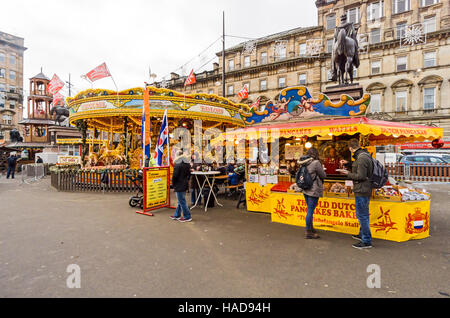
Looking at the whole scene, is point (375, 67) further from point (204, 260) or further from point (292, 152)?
point (204, 260)

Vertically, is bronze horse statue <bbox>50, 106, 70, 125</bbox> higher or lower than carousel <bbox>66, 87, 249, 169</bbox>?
higher

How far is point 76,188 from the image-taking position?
38.0ft

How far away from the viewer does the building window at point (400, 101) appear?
94.9 ft

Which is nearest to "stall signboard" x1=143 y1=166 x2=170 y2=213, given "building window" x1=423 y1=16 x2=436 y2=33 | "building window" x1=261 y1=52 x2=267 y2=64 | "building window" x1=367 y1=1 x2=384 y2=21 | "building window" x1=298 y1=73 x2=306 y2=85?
"building window" x1=298 y1=73 x2=306 y2=85

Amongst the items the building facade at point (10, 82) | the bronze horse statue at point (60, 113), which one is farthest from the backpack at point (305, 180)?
the building facade at point (10, 82)

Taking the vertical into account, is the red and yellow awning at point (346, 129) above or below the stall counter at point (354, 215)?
above

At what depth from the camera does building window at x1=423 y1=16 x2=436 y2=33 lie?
27.6m

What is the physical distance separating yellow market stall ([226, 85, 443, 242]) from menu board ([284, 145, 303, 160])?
484mm

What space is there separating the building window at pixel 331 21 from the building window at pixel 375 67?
24.4 ft

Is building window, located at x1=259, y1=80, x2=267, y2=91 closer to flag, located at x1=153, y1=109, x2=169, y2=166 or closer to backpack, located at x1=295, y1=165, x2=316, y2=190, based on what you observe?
flag, located at x1=153, y1=109, x2=169, y2=166

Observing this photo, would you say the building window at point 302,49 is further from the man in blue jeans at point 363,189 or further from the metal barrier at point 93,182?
the man in blue jeans at point 363,189

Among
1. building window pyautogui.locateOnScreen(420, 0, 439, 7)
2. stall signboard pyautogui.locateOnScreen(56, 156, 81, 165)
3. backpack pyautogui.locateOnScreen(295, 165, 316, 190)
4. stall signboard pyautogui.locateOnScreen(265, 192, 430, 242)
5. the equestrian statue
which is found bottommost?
stall signboard pyautogui.locateOnScreen(265, 192, 430, 242)

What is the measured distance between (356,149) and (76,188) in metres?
12.2
